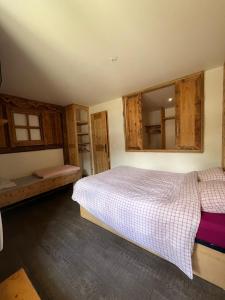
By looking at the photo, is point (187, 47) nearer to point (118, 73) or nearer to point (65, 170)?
point (118, 73)

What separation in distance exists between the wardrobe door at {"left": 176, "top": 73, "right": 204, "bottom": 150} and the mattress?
1611 mm

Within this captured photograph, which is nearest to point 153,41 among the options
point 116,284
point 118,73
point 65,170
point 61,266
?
point 118,73

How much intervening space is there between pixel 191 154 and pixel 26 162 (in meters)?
3.74

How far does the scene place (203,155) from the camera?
101 inches

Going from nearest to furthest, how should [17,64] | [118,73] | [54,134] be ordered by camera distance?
[17,64] → [118,73] → [54,134]

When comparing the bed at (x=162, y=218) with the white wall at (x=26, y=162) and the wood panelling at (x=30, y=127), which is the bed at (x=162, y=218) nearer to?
the white wall at (x=26, y=162)

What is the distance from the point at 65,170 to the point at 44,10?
2989 mm

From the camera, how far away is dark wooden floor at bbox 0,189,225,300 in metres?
1.21

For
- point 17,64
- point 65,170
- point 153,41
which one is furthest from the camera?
point 65,170

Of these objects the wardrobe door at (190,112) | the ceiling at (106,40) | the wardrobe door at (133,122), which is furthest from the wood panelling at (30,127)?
the wardrobe door at (190,112)

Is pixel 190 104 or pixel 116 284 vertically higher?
pixel 190 104

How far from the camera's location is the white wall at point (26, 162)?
122 inches

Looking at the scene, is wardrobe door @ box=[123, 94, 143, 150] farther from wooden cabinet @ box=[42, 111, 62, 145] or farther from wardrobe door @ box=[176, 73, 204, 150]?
wooden cabinet @ box=[42, 111, 62, 145]

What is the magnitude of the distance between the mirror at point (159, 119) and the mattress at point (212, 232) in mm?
2361
